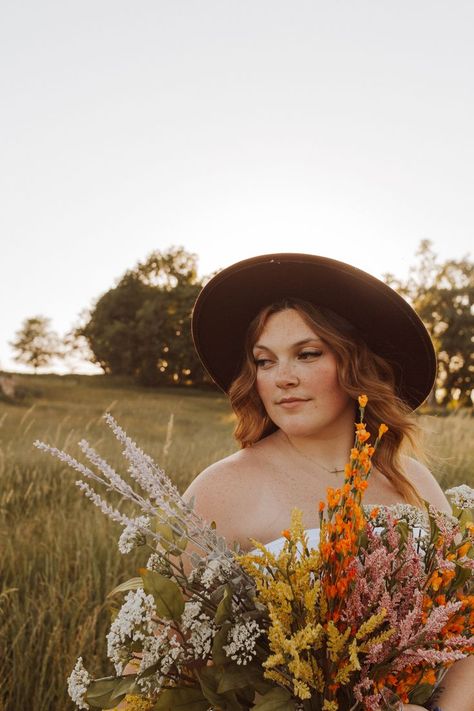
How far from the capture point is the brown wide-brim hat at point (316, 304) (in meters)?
2.56

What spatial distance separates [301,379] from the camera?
2.45 metres

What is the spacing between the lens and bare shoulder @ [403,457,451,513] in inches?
105

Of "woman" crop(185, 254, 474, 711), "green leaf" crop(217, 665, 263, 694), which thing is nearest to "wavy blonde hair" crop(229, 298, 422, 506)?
"woman" crop(185, 254, 474, 711)

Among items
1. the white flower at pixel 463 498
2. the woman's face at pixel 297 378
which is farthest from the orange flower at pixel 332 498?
the woman's face at pixel 297 378

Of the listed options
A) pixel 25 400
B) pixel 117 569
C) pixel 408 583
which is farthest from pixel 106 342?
pixel 408 583

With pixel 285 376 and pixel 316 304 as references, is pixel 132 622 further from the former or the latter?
pixel 316 304

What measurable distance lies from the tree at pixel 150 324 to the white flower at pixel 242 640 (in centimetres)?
3587

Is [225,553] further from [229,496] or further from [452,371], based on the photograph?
[452,371]

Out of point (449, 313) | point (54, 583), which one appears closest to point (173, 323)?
point (449, 313)

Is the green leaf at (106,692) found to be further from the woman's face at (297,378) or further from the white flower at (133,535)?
the woman's face at (297,378)

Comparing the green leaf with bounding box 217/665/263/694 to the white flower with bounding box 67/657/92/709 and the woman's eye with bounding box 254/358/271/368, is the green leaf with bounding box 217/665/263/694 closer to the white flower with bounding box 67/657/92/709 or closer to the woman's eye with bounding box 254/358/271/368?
the white flower with bounding box 67/657/92/709

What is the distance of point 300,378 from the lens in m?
2.45

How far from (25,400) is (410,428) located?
30.5 meters

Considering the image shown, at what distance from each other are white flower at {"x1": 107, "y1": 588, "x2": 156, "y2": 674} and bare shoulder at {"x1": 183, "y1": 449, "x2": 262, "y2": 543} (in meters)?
0.87
